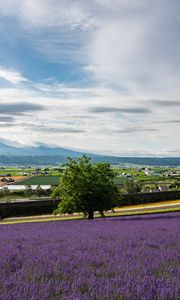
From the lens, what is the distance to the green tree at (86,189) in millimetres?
28969

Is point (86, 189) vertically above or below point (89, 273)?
below

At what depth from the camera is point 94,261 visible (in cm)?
584

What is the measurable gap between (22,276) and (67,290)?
914 millimetres

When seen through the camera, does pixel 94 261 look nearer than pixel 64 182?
Yes

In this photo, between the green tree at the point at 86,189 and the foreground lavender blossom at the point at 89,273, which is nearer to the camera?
the foreground lavender blossom at the point at 89,273

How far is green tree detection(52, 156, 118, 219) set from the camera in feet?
95.0

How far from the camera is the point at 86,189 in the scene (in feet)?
95.2

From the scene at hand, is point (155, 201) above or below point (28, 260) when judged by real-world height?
below

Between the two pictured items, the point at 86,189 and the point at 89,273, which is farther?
the point at 86,189

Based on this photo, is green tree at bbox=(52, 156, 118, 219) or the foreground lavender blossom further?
green tree at bbox=(52, 156, 118, 219)

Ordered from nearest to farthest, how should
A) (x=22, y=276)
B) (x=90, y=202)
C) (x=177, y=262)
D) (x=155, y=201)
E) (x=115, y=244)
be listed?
1. (x=22, y=276)
2. (x=177, y=262)
3. (x=115, y=244)
4. (x=90, y=202)
5. (x=155, y=201)

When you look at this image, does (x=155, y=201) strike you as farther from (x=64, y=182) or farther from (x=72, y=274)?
(x=72, y=274)

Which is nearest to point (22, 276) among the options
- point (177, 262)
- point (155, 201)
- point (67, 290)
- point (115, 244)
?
point (67, 290)

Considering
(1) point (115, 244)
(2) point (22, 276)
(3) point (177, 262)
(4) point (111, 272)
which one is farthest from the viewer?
(1) point (115, 244)
